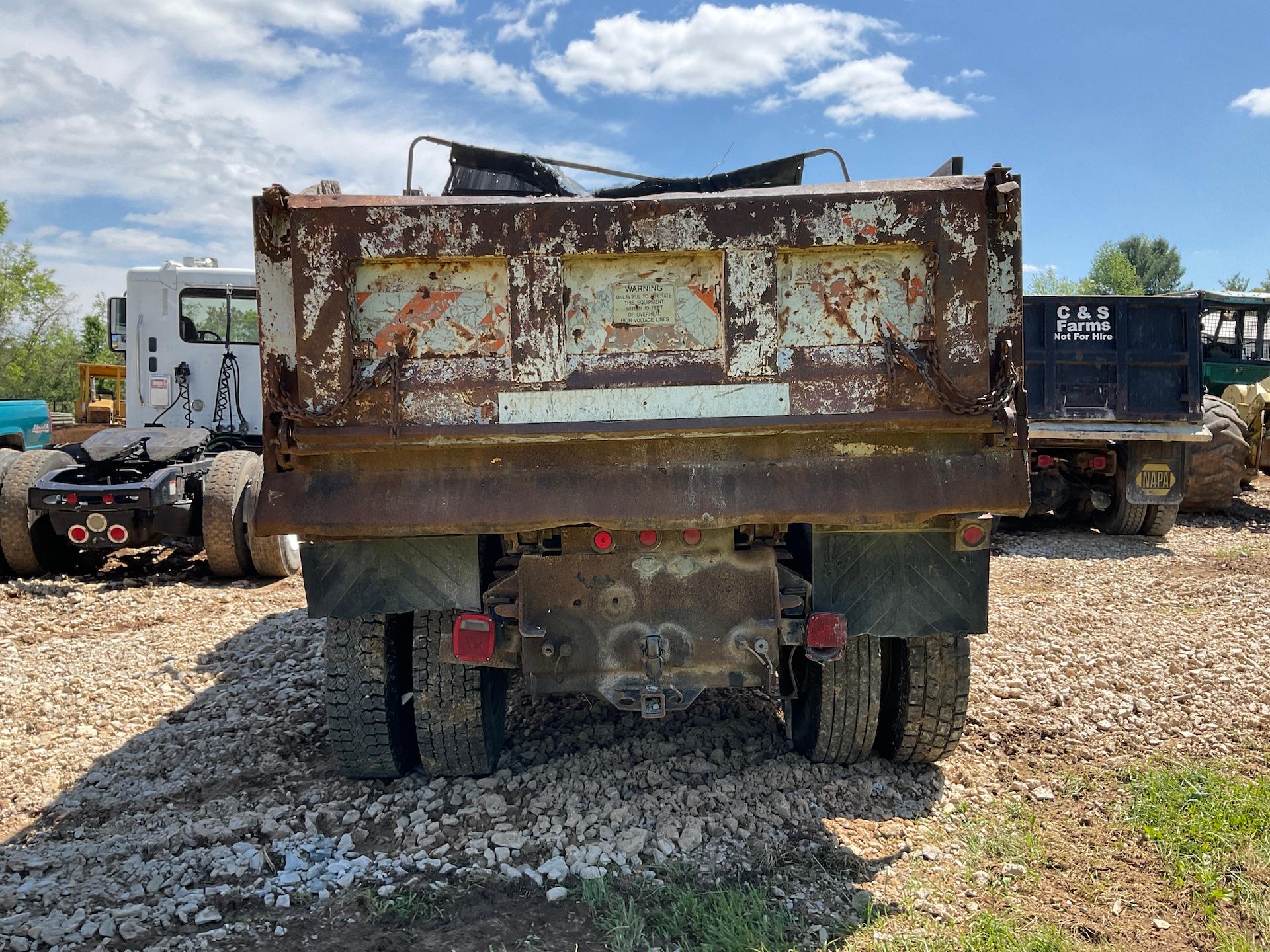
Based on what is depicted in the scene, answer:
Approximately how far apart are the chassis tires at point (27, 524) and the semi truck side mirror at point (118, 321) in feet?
5.70

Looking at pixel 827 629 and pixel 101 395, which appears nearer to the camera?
pixel 827 629

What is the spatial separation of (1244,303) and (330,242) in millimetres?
14323

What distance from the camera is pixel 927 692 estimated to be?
3895 mm

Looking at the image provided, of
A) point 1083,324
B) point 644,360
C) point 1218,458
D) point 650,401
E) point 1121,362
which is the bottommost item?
point 1218,458

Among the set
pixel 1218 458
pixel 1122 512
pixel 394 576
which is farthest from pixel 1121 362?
pixel 394 576

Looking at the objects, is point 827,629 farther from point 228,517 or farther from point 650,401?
point 228,517

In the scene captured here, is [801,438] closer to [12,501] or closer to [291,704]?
[291,704]

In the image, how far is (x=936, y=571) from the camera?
3598 mm

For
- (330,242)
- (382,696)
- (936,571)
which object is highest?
(330,242)

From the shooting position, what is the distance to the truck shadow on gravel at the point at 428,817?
3203 mm

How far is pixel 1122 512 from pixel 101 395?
926 inches

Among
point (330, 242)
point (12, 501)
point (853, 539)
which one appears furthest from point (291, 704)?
point (12, 501)

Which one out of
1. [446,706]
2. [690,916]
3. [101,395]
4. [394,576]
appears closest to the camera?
[690,916]

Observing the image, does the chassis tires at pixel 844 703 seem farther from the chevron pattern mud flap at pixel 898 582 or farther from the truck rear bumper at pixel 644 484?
the truck rear bumper at pixel 644 484
